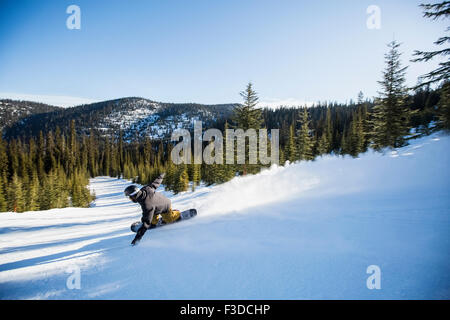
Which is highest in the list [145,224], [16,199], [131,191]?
[131,191]

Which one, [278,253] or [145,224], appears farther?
[145,224]

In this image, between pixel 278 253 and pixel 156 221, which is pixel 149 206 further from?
pixel 278 253

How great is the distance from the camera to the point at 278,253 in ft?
12.1

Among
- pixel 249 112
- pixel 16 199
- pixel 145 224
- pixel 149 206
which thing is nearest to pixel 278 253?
pixel 145 224

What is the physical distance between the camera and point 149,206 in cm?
509

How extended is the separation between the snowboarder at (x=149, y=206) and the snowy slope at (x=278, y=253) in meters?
0.37

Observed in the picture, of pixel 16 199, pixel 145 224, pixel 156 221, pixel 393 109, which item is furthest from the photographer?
pixel 16 199

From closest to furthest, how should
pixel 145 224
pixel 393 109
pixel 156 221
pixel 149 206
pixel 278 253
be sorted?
pixel 278 253, pixel 145 224, pixel 149 206, pixel 156 221, pixel 393 109

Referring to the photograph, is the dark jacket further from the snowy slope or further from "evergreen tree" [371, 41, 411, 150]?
"evergreen tree" [371, 41, 411, 150]

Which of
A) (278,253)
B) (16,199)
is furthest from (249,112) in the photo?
(16,199)

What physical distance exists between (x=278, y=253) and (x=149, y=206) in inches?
134

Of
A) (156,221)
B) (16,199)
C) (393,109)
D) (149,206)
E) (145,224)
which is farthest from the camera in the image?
(16,199)

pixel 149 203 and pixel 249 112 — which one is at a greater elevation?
pixel 249 112

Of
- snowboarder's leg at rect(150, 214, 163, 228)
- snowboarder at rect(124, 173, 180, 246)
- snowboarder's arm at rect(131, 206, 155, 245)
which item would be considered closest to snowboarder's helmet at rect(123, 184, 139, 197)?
snowboarder at rect(124, 173, 180, 246)
